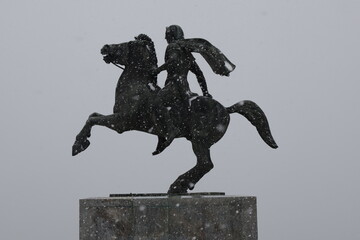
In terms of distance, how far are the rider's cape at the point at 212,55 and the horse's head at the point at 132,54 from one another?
22.2 inches

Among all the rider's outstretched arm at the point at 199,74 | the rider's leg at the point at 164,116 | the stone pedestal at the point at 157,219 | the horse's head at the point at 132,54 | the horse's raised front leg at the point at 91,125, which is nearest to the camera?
the stone pedestal at the point at 157,219

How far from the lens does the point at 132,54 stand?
29.9 feet

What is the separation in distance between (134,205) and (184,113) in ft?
6.06

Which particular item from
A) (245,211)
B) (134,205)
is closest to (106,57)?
(134,205)

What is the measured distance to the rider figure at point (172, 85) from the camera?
342 inches

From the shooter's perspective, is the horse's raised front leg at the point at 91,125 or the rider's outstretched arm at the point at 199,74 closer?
the horse's raised front leg at the point at 91,125

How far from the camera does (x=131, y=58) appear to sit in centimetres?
908

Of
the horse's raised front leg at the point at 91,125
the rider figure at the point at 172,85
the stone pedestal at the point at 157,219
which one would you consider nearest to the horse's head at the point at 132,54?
the rider figure at the point at 172,85

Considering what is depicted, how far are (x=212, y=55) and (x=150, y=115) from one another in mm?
1313

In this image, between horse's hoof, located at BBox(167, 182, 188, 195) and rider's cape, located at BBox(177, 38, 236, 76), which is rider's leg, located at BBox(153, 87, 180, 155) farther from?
rider's cape, located at BBox(177, 38, 236, 76)

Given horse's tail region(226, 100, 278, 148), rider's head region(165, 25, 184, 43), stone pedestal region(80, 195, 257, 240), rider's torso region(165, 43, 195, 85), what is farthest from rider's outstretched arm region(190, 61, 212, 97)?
stone pedestal region(80, 195, 257, 240)

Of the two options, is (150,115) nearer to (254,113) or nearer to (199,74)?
(199,74)

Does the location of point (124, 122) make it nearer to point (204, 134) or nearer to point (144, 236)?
point (204, 134)

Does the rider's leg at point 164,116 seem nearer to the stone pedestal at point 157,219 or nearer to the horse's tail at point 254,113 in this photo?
the horse's tail at point 254,113
